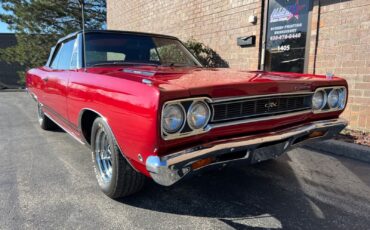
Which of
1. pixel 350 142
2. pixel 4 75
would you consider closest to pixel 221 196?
pixel 350 142

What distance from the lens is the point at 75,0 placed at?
20781 millimetres

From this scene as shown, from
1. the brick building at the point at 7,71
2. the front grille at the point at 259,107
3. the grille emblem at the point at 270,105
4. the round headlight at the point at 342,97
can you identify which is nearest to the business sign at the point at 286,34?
the round headlight at the point at 342,97

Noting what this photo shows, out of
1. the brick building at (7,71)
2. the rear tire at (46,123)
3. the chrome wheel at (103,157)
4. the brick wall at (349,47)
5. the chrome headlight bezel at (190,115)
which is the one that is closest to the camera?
the chrome headlight bezel at (190,115)

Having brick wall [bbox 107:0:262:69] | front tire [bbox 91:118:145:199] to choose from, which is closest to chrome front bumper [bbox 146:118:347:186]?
front tire [bbox 91:118:145:199]

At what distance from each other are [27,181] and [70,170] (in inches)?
17.6

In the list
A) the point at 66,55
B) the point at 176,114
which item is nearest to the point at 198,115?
the point at 176,114

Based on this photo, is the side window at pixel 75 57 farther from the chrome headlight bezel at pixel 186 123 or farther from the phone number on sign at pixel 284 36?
the phone number on sign at pixel 284 36

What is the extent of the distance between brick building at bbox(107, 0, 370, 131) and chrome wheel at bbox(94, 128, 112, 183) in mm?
4079

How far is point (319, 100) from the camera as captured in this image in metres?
2.89

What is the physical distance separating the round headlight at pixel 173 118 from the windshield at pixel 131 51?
5.08 ft

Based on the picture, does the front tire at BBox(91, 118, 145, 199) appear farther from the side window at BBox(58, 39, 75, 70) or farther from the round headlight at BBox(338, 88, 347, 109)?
the round headlight at BBox(338, 88, 347, 109)

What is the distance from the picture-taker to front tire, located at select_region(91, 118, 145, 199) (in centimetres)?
245

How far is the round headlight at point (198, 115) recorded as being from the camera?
6.82 ft

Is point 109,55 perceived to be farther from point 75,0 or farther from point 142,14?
point 75,0
